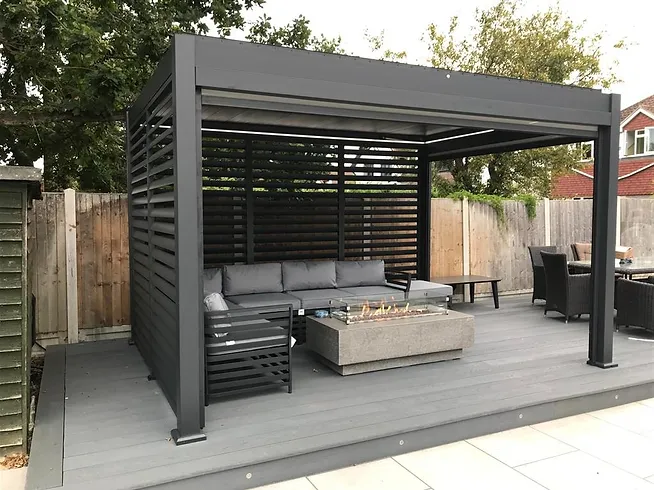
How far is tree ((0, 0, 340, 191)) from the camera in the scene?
616 cm

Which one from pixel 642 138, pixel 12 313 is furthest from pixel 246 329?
pixel 642 138

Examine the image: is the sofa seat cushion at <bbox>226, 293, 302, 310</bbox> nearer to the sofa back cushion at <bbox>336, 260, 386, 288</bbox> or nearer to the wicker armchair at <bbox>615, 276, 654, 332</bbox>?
the sofa back cushion at <bbox>336, 260, 386, 288</bbox>

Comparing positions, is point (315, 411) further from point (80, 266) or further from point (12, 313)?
point (80, 266)

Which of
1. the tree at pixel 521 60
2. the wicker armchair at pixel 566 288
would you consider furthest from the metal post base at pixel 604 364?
the tree at pixel 521 60

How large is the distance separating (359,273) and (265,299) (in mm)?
1510

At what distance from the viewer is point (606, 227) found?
472 centimetres

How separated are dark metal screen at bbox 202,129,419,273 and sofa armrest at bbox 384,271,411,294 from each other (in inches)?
19.1

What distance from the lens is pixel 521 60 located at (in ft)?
44.3

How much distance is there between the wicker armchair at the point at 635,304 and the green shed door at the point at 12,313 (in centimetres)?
608

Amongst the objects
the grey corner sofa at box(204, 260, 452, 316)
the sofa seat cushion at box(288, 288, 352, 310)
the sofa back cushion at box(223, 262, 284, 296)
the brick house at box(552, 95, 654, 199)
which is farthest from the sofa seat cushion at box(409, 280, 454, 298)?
the brick house at box(552, 95, 654, 199)

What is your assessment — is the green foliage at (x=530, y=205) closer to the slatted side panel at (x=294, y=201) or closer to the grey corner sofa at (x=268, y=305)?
the grey corner sofa at (x=268, y=305)

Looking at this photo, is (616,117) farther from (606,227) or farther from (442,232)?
(442,232)

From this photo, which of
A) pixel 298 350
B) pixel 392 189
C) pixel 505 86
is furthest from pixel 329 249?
pixel 505 86

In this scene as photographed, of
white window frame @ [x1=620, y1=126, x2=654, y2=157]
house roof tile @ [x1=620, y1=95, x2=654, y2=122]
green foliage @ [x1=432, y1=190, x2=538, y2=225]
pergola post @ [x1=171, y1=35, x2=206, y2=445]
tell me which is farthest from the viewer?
house roof tile @ [x1=620, y1=95, x2=654, y2=122]
